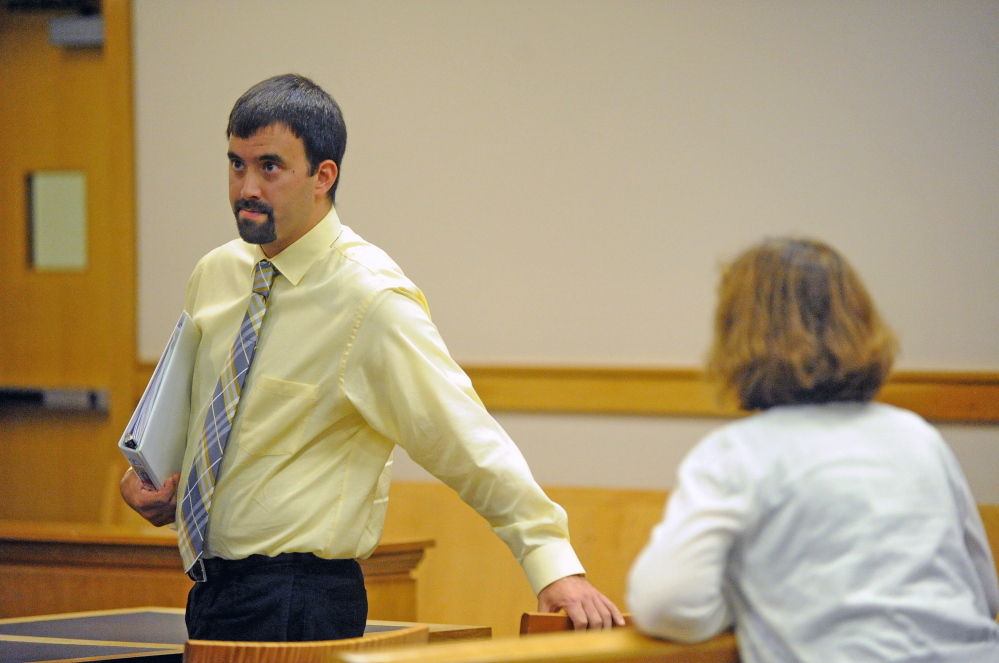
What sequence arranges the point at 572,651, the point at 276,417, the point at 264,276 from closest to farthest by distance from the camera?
the point at 572,651 → the point at 276,417 → the point at 264,276

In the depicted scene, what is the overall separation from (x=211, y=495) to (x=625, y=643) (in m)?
0.88

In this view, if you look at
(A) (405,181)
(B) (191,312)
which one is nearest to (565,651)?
(B) (191,312)

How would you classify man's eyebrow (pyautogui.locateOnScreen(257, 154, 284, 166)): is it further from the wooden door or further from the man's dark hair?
the wooden door

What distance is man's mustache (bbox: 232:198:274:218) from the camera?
187 cm

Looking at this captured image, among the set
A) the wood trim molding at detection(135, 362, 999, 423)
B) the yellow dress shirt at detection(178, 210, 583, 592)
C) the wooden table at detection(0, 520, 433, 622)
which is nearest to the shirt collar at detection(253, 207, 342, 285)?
the yellow dress shirt at detection(178, 210, 583, 592)

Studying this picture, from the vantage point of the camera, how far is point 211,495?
1796 mm

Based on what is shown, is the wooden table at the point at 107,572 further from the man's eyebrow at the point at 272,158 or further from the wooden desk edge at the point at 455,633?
the man's eyebrow at the point at 272,158

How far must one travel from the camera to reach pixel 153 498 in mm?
1877

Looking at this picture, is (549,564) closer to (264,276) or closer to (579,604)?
(579,604)

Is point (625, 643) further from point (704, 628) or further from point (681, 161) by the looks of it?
point (681, 161)

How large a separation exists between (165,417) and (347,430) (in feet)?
1.08

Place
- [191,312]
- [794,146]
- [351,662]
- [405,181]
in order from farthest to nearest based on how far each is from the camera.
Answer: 1. [405,181]
2. [794,146]
3. [191,312]
4. [351,662]

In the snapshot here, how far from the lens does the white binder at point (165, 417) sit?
1797 millimetres

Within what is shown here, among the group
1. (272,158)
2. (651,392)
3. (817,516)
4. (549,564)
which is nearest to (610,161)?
(651,392)
